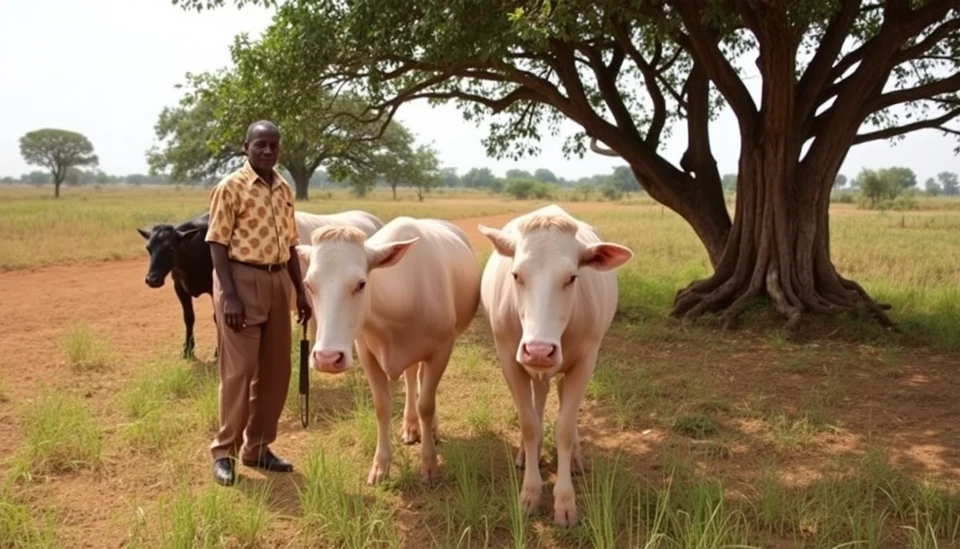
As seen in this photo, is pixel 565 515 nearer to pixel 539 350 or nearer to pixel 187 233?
pixel 539 350

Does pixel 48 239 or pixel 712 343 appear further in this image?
pixel 48 239

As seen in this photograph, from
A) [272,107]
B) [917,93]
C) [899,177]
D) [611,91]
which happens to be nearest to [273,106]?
[272,107]

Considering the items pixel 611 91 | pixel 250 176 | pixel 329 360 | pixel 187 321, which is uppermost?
pixel 611 91

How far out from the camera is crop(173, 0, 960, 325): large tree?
26.0 ft

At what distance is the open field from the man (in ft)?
0.82

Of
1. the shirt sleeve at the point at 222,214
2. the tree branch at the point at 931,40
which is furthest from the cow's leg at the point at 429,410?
the tree branch at the point at 931,40

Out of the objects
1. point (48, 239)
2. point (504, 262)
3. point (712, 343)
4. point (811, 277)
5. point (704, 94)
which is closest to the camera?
point (504, 262)

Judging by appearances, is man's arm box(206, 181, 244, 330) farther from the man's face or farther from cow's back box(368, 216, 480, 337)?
cow's back box(368, 216, 480, 337)

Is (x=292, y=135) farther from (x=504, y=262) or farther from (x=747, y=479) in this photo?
(x=747, y=479)

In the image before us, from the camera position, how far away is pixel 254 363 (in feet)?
15.0

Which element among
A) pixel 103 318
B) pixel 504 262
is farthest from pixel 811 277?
pixel 103 318

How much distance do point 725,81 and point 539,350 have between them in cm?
711

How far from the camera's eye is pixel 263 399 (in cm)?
475

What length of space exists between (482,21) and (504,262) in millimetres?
4171
